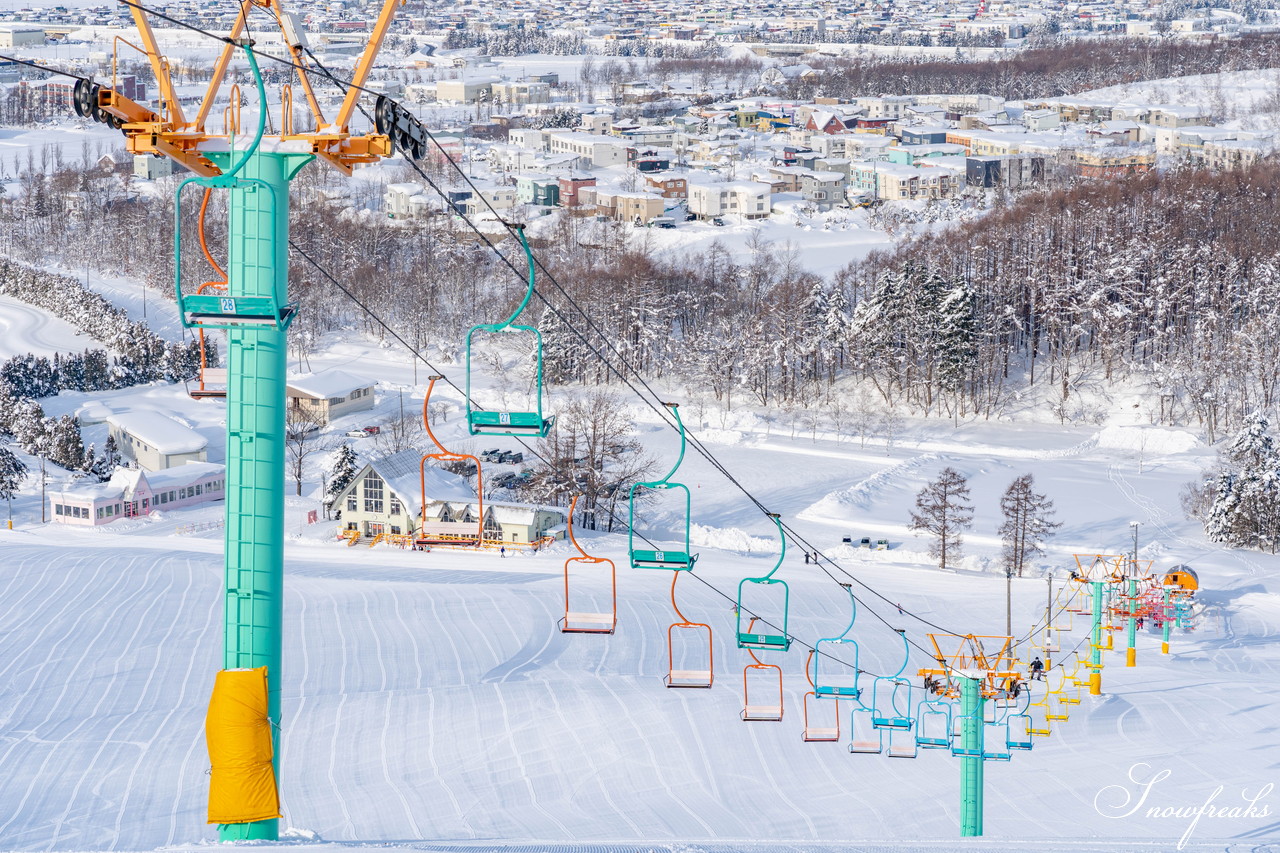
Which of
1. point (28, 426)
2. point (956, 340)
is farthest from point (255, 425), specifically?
point (956, 340)

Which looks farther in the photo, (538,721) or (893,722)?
(538,721)

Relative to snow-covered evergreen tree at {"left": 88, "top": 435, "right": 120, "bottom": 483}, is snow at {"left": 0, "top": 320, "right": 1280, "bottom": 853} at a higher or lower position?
lower

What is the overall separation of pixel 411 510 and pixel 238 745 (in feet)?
57.0

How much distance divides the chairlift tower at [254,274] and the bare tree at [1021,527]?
15880 millimetres

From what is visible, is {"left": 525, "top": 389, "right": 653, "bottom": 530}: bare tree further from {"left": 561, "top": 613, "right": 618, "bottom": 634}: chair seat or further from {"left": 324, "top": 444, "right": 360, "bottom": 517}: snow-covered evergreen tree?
{"left": 561, "top": 613, "right": 618, "bottom": 634}: chair seat

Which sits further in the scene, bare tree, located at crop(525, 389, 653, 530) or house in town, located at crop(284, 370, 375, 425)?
house in town, located at crop(284, 370, 375, 425)

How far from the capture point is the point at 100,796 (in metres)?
12.4

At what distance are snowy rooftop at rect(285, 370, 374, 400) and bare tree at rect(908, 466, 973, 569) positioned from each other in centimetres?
1286

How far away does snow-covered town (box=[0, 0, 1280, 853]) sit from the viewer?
9172 millimetres

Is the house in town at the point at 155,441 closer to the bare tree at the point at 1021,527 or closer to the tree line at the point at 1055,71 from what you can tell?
the bare tree at the point at 1021,527

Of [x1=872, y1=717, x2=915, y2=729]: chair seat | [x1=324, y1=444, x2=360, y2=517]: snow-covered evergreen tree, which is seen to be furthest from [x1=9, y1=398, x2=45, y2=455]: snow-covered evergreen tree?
[x1=872, y1=717, x2=915, y2=729]: chair seat

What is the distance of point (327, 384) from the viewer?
31.5 metres

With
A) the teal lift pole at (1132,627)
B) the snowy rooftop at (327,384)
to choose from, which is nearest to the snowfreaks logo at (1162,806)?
the teal lift pole at (1132,627)

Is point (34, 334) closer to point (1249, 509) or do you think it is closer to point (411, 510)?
point (411, 510)
